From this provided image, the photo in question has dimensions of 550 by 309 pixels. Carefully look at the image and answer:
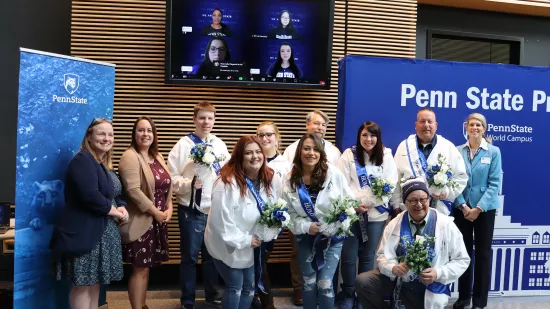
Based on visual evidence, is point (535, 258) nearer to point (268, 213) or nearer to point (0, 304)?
point (268, 213)

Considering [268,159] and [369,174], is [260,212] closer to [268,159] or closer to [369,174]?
[268,159]

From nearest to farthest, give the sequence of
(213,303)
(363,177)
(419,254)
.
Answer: (419,254) < (363,177) < (213,303)

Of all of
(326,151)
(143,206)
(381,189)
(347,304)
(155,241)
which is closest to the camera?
(143,206)

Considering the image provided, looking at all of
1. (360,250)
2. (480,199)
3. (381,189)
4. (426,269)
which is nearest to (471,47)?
(480,199)

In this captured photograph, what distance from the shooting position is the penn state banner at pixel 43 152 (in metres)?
4.14

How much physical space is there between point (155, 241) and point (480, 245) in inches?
120

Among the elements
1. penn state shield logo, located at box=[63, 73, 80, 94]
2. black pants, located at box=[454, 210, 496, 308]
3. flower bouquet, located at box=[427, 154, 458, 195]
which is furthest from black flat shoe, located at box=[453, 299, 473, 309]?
penn state shield logo, located at box=[63, 73, 80, 94]

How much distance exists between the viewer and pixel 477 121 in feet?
17.3

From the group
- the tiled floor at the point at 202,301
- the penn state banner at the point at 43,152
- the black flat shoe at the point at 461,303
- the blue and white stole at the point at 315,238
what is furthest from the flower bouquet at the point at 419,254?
the penn state banner at the point at 43,152

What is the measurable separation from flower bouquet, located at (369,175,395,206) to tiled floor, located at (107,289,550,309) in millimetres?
1513

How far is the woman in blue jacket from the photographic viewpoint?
17.3ft

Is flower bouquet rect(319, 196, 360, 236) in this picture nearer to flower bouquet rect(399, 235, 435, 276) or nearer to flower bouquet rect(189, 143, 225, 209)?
flower bouquet rect(399, 235, 435, 276)

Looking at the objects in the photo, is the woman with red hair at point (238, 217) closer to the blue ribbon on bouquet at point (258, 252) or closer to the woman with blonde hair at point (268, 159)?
the blue ribbon on bouquet at point (258, 252)

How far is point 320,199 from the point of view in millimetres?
4367
